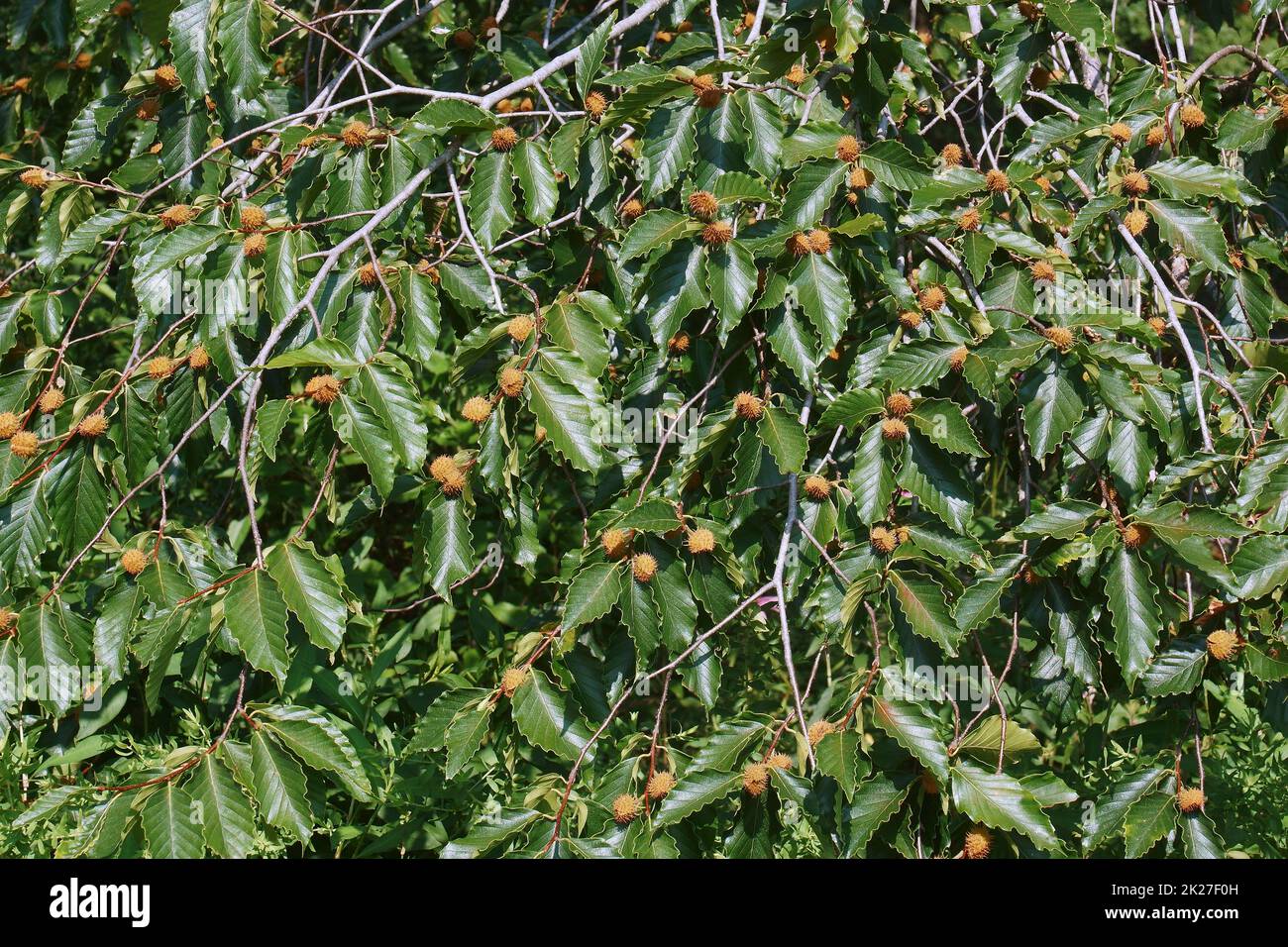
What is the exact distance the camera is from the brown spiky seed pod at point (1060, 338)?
2.03 metres

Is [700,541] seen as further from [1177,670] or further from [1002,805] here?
[1177,670]

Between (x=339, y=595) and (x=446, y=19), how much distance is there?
192cm

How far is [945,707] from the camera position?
361cm

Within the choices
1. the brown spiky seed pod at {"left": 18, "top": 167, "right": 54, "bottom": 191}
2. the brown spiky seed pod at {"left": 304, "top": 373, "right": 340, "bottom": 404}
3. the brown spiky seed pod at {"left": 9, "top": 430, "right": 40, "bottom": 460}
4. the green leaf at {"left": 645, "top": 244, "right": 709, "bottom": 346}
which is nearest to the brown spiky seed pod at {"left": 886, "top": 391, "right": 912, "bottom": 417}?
the green leaf at {"left": 645, "top": 244, "right": 709, "bottom": 346}

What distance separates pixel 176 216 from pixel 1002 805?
1777 millimetres

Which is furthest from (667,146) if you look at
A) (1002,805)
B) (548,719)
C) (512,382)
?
(1002,805)

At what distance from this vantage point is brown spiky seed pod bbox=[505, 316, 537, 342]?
2.02 metres

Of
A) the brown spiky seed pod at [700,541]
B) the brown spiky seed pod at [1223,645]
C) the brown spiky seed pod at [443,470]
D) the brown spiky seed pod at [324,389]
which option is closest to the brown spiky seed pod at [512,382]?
the brown spiky seed pod at [443,470]

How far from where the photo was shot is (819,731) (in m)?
1.95

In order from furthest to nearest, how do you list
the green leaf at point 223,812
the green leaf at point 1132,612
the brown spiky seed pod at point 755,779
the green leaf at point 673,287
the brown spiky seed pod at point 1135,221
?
1. the brown spiky seed pod at point 1135,221
2. the green leaf at point 673,287
3. the green leaf at point 1132,612
4. the brown spiky seed pod at point 755,779
5. the green leaf at point 223,812

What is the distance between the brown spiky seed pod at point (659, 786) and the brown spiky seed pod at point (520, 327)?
0.78 m

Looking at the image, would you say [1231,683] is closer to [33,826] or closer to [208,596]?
[208,596]

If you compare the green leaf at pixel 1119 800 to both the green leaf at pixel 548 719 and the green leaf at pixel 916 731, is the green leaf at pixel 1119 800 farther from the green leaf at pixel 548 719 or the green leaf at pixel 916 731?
the green leaf at pixel 548 719

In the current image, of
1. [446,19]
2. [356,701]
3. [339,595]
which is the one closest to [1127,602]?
[339,595]
